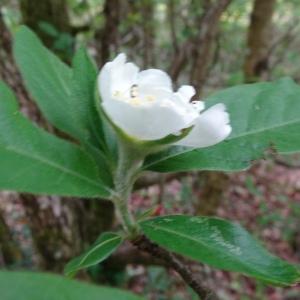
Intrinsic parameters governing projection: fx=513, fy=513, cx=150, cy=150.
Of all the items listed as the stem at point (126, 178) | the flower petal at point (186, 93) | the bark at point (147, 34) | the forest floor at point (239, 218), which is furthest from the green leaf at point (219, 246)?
the bark at point (147, 34)

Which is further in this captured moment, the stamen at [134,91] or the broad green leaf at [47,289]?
the stamen at [134,91]

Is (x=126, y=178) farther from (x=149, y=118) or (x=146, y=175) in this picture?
(x=146, y=175)

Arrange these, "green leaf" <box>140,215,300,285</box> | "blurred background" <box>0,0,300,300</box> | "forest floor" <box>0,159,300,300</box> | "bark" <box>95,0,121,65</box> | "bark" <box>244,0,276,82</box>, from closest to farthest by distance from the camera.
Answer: "green leaf" <box>140,215,300,285</box> < "blurred background" <box>0,0,300,300</box> < "bark" <box>95,0,121,65</box> < "forest floor" <box>0,159,300,300</box> < "bark" <box>244,0,276,82</box>

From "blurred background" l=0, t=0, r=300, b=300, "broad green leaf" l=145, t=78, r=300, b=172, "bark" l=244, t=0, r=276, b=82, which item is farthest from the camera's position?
"bark" l=244, t=0, r=276, b=82

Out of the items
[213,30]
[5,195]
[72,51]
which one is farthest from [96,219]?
[5,195]

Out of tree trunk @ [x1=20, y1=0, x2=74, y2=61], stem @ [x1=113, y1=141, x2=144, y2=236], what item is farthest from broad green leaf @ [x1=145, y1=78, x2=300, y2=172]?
tree trunk @ [x1=20, y1=0, x2=74, y2=61]

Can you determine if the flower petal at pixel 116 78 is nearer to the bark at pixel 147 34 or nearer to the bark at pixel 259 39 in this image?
the bark at pixel 147 34

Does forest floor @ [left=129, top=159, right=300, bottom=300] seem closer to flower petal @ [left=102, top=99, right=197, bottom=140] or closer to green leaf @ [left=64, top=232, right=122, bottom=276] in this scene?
green leaf @ [left=64, top=232, right=122, bottom=276]
